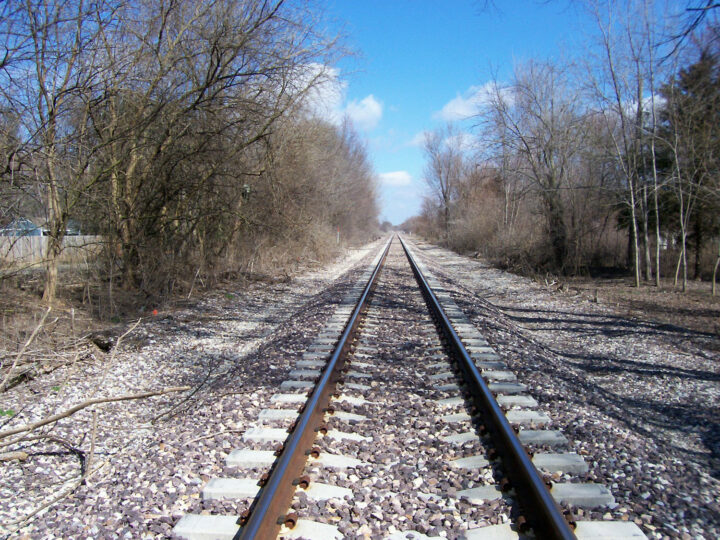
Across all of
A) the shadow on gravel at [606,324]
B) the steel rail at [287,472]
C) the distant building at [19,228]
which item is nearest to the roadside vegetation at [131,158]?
the distant building at [19,228]

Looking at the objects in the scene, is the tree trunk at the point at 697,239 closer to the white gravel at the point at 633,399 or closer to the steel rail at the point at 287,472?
the white gravel at the point at 633,399

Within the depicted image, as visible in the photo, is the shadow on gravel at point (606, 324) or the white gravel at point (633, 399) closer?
the white gravel at point (633, 399)

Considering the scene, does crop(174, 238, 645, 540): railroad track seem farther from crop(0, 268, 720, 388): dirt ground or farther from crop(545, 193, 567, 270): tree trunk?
crop(545, 193, 567, 270): tree trunk

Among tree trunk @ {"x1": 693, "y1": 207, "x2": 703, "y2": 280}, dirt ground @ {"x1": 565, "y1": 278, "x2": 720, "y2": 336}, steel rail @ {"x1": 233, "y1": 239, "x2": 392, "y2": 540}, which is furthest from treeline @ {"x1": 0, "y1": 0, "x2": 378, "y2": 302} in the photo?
tree trunk @ {"x1": 693, "y1": 207, "x2": 703, "y2": 280}

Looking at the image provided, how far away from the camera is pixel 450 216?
165 ft

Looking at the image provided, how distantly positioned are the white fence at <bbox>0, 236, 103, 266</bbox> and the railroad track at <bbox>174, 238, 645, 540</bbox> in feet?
20.1

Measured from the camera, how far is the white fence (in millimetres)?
8664

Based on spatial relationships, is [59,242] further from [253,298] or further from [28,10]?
[253,298]

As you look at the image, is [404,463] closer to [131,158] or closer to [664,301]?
[131,158]

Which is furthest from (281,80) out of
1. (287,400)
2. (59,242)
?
(287,400)

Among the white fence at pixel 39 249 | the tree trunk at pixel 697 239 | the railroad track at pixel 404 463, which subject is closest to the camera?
the railroad track at pixel 404 463

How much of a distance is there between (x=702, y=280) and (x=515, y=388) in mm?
18107

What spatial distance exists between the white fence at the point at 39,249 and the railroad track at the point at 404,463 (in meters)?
6.13

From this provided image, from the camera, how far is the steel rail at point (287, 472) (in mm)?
2760
